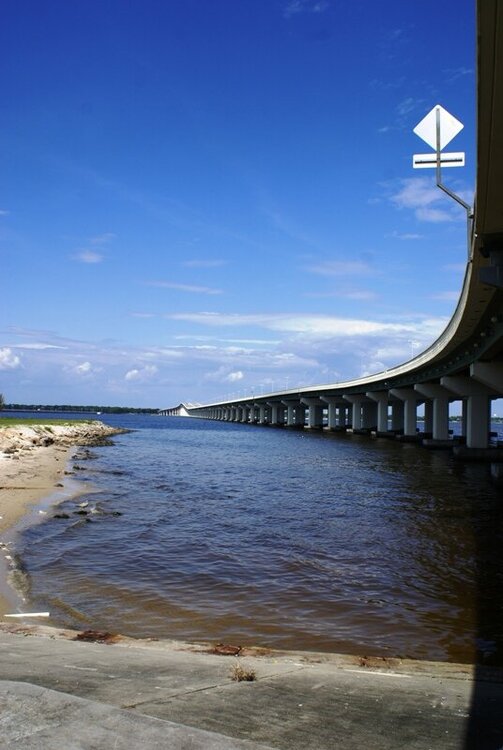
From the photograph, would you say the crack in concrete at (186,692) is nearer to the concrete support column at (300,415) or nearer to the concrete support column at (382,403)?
the concrete support column at (382,403)

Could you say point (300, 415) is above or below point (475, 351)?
below

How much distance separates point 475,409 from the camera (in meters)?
54.8

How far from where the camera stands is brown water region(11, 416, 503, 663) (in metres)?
10.7

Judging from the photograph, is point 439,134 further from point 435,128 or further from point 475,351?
point 475,351

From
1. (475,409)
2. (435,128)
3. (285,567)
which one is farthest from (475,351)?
(435,128)

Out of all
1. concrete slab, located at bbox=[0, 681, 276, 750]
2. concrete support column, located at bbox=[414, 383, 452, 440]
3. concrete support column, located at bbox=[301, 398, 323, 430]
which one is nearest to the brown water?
concrete slab, located at bbox=[0, 681, 276, 750]

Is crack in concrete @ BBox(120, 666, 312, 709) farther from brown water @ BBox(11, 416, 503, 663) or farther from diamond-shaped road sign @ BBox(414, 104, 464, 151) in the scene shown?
diamond-shaped road sign @ BBox(414, 104, 464, 151)

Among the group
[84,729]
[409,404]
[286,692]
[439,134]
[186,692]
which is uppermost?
[439,134]

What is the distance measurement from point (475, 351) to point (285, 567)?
32384 mm

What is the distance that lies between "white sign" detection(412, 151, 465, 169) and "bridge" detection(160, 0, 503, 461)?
110 cm

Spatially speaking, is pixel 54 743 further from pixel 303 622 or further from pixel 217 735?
pixel 303 622

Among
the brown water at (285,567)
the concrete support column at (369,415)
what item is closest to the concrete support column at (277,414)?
the concrete support column at (369,415)

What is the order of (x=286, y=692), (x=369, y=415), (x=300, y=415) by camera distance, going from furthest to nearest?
(x=300, y=415) < (x=369, y=415) < (x=286, y=692)

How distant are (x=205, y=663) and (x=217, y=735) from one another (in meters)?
3.09
